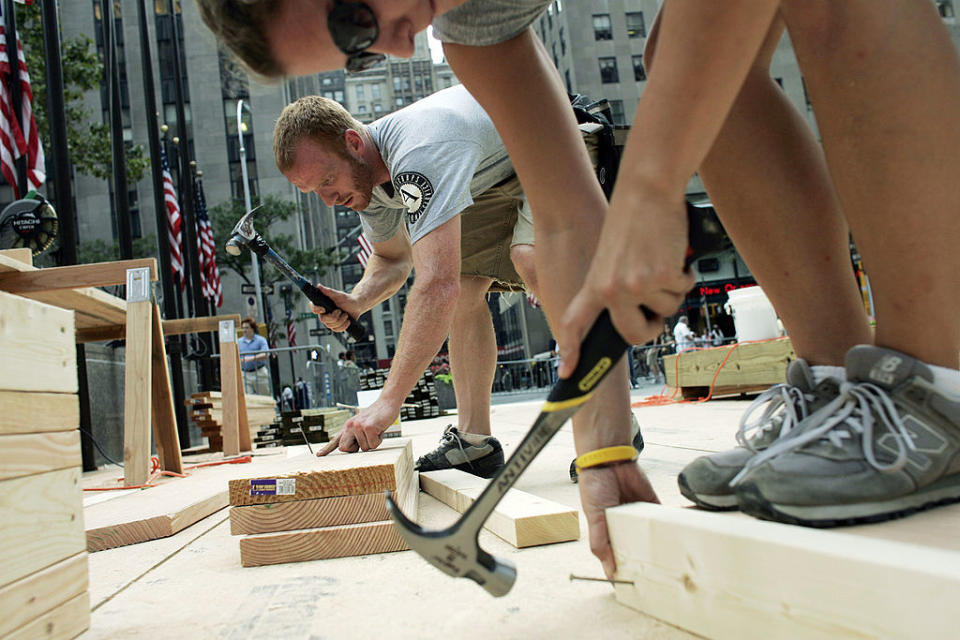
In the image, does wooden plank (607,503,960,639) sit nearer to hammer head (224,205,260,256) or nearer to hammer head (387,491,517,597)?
hammer head (387,491,517,597)

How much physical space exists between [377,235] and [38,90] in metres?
11.3

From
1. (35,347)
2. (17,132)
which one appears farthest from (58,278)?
(17,132)

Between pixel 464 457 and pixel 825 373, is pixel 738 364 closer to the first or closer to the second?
pixel 464 457

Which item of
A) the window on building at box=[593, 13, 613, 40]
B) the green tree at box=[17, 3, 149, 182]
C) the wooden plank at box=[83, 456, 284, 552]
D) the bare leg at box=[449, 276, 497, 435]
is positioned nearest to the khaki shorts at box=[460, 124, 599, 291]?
the bare leg at box=[449, 276, 497, 435]

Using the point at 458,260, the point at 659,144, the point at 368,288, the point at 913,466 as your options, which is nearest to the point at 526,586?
the point at 913,466

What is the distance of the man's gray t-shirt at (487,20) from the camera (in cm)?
117

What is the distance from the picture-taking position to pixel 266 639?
3.25 feet

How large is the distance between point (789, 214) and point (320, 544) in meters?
1.16

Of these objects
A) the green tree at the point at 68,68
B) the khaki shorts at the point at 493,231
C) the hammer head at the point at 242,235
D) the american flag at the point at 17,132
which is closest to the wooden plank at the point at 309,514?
the khaki shorts at the point at 493,231

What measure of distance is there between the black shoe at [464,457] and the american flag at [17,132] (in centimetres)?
566

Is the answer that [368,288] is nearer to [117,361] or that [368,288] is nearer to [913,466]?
[913,466]

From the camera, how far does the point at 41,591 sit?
3.28 feet

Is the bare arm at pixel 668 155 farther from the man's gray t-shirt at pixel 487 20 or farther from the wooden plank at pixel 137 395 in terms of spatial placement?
the wooden plank at pixel 137 395

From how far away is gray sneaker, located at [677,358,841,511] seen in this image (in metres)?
1.07
